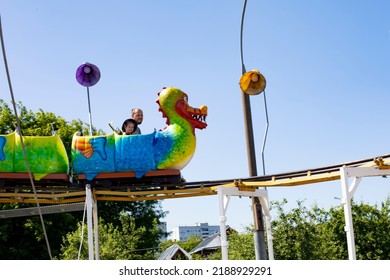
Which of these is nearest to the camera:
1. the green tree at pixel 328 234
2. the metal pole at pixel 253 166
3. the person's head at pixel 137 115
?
the metal pole at pixel 253 166

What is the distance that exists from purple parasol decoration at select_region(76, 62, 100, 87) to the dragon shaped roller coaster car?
4.72ft

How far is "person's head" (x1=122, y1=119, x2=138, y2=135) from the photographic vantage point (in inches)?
452

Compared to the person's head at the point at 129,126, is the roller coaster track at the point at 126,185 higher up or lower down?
lower down

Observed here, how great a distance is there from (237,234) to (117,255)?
473 centimetres

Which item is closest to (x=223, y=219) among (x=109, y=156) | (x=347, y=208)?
(x=347, y=208)

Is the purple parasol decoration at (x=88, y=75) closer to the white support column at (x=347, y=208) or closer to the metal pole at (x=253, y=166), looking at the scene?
the metal pole at (x=253, y=166)

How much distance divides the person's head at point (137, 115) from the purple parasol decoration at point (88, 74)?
1.11 meters

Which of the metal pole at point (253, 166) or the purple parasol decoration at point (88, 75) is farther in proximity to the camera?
the purple parasol decoration at point (88, 75)

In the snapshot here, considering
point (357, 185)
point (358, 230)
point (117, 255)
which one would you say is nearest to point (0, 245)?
point (117, 255)

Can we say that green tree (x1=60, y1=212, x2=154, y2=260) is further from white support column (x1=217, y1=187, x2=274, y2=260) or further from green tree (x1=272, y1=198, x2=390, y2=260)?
white support column (x1=217, y1=187, x2=274, y2=260)

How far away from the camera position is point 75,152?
11.3 m

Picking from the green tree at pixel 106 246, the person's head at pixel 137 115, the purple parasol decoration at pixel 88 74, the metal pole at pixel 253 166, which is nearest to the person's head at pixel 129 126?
the person's head at pixel 137 115

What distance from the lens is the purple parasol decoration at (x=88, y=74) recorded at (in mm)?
11969
